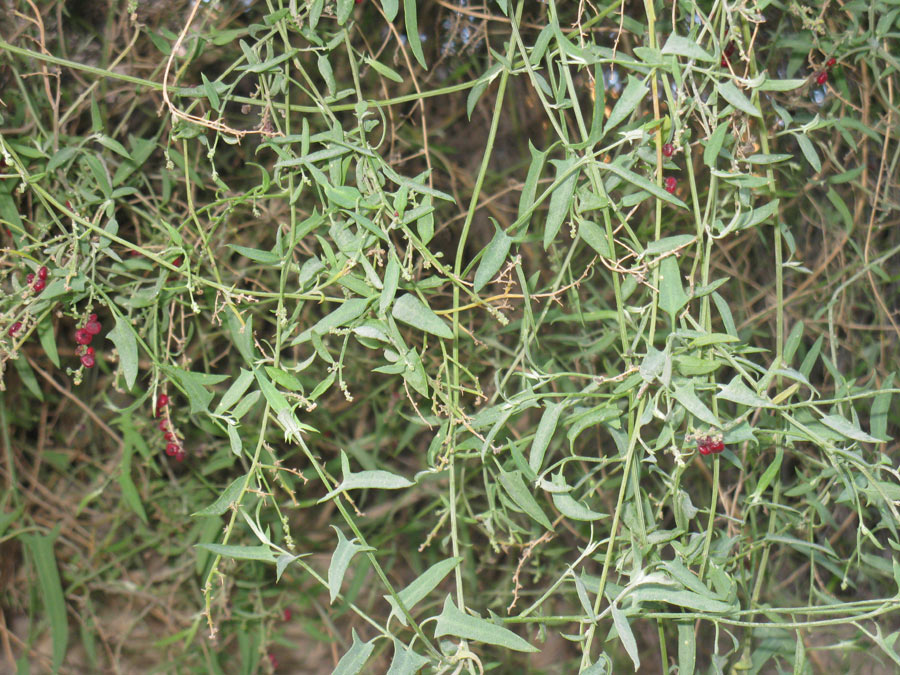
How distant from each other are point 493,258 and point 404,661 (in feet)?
0.78

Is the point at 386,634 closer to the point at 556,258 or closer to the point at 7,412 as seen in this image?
the point at 556,258

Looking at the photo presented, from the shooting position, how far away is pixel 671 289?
0.48 metres

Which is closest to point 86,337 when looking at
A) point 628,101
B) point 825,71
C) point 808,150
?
point 628,101

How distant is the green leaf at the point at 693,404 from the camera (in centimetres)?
43

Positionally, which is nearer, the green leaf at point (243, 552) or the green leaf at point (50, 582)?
the green leaf at point (243, 552)

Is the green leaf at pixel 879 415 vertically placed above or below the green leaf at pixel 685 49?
below

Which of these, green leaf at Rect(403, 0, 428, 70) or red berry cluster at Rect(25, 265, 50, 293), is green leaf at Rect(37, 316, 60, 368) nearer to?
red berry cluster at Rect(25, 265, 50, 293)

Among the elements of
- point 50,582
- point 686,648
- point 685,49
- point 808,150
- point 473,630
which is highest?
point 685,49

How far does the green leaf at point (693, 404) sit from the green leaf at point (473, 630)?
6.1 inches

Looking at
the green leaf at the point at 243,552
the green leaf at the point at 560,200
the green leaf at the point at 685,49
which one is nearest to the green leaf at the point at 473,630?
the green leaf at the point at 243,552

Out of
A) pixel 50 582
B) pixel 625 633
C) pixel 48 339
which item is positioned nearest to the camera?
pixel 625 633

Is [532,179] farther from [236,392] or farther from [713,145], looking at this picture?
[236,392]

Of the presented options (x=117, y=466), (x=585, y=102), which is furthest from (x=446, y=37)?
(x=117, y=466)

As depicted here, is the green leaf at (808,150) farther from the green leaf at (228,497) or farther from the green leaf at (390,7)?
the green leaf at (228,497)
